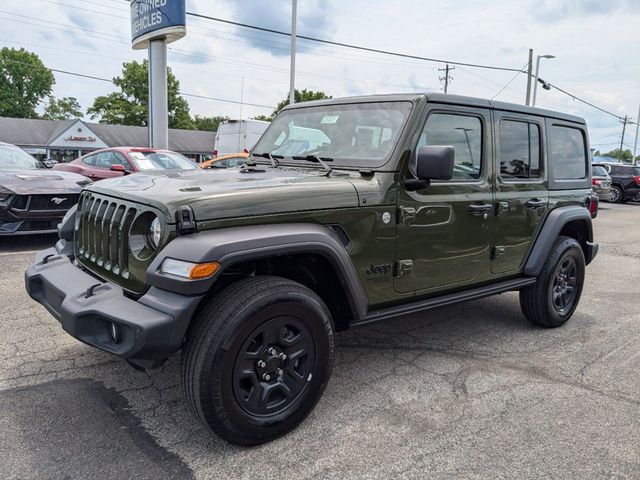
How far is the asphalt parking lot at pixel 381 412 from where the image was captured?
2.44 metres

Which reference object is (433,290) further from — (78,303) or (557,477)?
(78,303)

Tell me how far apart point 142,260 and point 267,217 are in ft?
2.14

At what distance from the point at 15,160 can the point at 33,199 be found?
157 centimetres

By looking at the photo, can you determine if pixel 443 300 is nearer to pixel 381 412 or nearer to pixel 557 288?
pixel 381 412

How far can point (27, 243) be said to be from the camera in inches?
295

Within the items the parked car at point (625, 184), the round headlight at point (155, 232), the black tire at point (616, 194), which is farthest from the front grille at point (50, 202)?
the black tire at point (616, 194)

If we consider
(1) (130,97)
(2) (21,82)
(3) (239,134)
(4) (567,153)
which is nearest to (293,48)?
(3) (239,134)

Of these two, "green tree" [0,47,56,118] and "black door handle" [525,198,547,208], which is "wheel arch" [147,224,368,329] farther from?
"green tree" [0,47,56,118]

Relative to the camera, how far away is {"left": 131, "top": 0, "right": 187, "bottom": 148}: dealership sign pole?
554 inches

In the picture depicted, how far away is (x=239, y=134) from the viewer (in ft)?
65.6

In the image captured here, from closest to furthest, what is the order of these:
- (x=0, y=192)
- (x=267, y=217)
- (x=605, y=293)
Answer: (x=267, y=217), (x=605, y=293), (x=0, y=192)

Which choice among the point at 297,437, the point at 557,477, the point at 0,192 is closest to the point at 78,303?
the point at 297,437

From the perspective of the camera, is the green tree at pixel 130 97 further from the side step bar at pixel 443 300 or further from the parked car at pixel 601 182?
the side step bar at pixel 443 300

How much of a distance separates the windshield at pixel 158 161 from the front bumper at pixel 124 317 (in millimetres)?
6891
